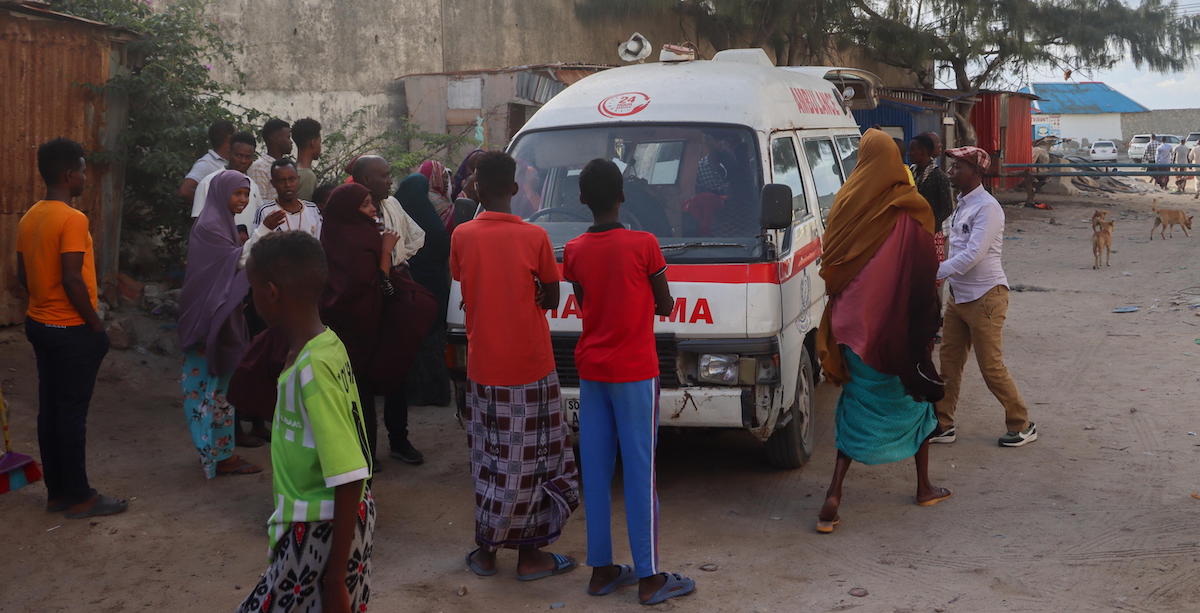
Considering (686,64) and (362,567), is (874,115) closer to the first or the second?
(686,64)

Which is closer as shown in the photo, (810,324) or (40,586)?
(40,586)

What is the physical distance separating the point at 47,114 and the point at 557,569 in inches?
229

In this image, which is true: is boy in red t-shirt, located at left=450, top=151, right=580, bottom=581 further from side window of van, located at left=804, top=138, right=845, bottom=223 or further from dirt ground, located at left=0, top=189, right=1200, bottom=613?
side window of van, located at left=804, top=138, right=845, bottom=223

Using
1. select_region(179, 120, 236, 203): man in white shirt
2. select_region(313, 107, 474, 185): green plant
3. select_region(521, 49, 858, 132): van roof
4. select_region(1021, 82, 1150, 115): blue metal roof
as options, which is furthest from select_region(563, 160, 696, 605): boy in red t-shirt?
select_region(1021, 82, 1150, 115): blue metal roof

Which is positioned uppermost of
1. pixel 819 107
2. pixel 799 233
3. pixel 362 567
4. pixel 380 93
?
pixel 380 93

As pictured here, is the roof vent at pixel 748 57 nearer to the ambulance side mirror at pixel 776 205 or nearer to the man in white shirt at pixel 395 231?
the ambulance side mirror at pixel 776 205

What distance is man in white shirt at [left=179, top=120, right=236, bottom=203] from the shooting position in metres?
7.19

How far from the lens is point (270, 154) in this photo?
711 cm

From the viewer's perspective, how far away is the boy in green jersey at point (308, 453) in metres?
2.66

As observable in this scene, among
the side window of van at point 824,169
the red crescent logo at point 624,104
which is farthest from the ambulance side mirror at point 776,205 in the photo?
the side window of van at point 824,169

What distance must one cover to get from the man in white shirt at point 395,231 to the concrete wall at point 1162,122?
219ft

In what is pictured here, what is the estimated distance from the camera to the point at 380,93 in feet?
51.0

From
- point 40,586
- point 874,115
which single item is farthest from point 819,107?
point 874,115

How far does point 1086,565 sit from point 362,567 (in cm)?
326
